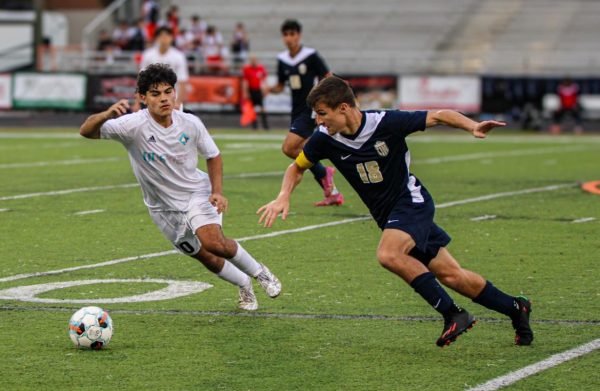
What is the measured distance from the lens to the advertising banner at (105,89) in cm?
3475

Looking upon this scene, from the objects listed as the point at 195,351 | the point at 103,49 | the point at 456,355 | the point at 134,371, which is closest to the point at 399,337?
the point at 456,355

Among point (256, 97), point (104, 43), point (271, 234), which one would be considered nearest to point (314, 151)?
point (271, 234)

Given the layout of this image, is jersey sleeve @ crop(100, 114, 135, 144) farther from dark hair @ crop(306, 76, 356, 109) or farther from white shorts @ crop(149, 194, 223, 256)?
dark hair @ crop(306, 76, 356, 109)

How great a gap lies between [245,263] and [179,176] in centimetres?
70

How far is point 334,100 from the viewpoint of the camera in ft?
23.5

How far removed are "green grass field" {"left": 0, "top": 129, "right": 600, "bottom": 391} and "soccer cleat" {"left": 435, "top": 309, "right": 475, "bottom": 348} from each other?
9 centimetres

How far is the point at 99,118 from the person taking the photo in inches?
312

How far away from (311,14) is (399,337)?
36.2 meters

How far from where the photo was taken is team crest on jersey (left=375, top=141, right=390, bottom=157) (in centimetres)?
729

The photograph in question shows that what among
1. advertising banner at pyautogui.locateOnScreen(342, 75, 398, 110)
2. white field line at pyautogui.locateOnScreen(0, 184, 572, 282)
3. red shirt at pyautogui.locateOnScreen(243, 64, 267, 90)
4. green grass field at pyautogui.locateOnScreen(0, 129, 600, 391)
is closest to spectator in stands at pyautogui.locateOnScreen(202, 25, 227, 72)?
red shirt at pyautogui.locateOnScreen(243, 64, 267, 90)

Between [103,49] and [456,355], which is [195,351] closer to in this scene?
[456,355]

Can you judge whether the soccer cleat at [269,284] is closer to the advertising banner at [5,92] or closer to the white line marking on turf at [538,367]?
the white line marking on turf at [538,367]

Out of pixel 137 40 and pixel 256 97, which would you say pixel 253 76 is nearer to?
pixel 256 97

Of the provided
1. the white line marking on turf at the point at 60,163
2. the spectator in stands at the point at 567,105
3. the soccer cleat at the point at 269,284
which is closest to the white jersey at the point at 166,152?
the soccer cleat at the point at 269,284
